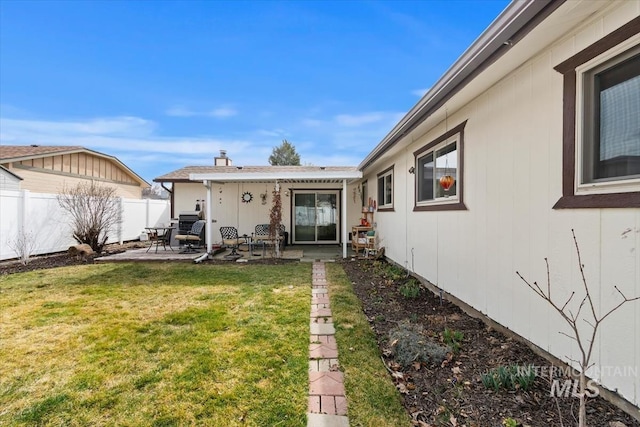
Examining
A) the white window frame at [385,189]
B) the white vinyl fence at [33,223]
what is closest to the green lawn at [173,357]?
the white window frame at [385,189]

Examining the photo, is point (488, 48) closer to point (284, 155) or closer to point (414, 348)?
point (414, 348)

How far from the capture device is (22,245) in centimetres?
820

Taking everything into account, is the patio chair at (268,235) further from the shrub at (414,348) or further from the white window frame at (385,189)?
the shrub at (414,348)

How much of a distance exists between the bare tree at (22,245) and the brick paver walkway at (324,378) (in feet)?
28.6

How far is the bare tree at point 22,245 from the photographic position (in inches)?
322

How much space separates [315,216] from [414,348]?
10033 mm

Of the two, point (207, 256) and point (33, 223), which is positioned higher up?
point (33, 223)

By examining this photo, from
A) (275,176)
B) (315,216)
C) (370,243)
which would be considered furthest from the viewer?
(315,216)

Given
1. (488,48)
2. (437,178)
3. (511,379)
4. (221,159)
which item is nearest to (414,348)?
(511,379)

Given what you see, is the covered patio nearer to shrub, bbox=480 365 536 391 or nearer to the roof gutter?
the roof gutter

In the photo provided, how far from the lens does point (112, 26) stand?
366 inches

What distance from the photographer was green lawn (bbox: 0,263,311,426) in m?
2.25

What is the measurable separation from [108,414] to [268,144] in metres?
38.3

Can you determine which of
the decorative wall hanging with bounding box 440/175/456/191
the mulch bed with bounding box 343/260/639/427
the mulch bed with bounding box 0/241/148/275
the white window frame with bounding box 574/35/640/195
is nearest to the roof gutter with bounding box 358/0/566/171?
the white window frame with bounding box 574/35/640/195
